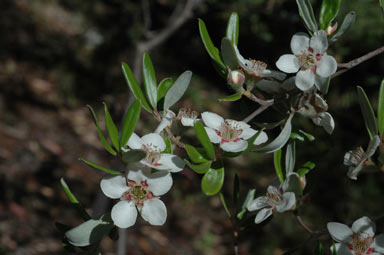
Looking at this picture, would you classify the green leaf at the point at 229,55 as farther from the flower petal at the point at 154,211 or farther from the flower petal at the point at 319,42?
the flower petal at the point at 154,211

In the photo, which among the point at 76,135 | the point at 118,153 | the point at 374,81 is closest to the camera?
the point at 118,153

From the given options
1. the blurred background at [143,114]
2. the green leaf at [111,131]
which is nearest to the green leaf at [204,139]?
the green leaf at [111,131]

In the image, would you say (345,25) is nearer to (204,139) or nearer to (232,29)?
(232,29)

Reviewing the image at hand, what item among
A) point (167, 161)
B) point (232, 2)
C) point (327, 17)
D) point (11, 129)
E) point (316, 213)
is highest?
point (327, 17)

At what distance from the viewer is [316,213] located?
7.78 feet

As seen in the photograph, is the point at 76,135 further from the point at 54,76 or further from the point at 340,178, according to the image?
the point at 340,178

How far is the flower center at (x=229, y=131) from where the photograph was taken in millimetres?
Result: 680

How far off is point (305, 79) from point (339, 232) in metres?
0.26

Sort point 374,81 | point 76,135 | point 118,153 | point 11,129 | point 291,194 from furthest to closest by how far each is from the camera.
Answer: point 76,135, point 11,129, point 374,81, point 291,194, point 118,153

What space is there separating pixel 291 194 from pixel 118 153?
11.1 inches

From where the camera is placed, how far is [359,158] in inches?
30.3

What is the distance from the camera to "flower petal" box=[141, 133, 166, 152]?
2.14 ft

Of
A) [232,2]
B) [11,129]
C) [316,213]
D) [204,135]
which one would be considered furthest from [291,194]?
[11,129]

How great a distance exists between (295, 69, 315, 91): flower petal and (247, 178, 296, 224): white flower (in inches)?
6.3
